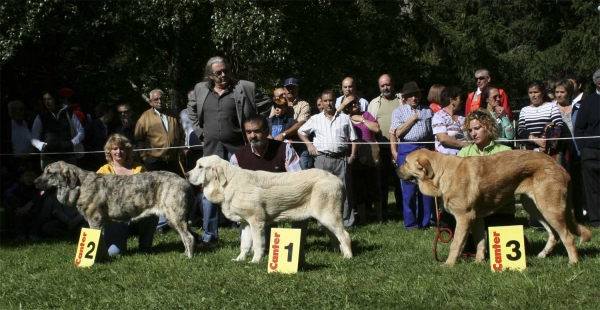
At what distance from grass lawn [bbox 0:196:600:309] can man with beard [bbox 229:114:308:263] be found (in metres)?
1.00

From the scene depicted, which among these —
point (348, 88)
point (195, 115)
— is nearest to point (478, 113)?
point (195, 115)

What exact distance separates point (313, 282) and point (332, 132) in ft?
13.6

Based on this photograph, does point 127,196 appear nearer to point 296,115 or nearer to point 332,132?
point 332,132

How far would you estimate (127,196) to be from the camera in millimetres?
8453

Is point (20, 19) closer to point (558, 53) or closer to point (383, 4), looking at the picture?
point (383, 4)

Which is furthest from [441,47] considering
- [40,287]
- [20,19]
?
[40,287]

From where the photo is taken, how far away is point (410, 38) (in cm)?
2952

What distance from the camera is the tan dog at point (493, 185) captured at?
7.00m

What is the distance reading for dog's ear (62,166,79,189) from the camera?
8.54 m

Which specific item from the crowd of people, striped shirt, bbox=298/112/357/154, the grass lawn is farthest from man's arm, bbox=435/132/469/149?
the grass lawn

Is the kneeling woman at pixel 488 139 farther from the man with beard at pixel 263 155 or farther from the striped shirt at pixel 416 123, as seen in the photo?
the striped shirt at pixel 416 123

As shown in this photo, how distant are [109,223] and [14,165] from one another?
150 inches

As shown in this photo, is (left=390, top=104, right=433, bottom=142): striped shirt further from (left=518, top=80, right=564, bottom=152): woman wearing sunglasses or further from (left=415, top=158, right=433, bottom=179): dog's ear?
(left=415, top=158, right=433, bottom=179): dog's ear

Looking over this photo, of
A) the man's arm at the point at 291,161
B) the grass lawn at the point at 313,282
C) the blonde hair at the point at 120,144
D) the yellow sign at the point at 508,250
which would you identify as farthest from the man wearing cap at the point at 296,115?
the yellow sign at the point at 508,250
